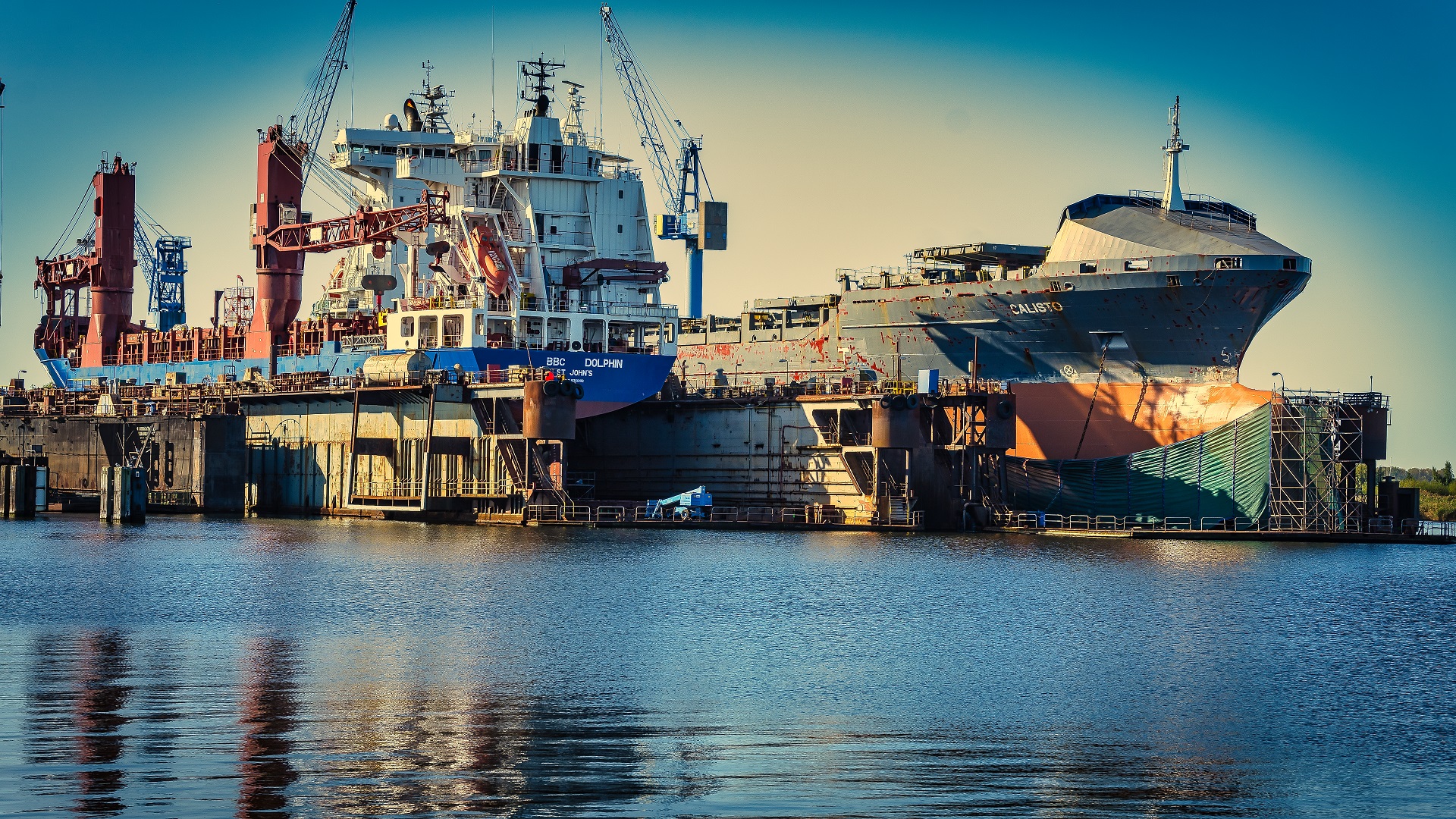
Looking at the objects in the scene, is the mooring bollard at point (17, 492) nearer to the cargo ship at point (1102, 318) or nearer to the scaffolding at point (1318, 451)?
the cargo ship at point (1102, 318)

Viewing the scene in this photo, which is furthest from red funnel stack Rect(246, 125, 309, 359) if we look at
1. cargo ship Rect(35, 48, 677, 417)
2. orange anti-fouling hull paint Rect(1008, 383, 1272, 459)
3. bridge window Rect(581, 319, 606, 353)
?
orange anti-fouling hull paint Rect(1008, 383, 1272, 459)

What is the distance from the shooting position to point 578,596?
3734 cm

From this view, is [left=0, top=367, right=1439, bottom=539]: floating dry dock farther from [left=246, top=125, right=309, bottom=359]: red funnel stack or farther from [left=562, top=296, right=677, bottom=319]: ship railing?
[left=246, top=125, right=309, bottom=359]: red funnel stack

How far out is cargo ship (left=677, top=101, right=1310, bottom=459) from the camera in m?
63.3

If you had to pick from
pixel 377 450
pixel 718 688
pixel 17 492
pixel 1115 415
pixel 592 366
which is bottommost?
pixel 718 688

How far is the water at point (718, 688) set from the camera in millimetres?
17453

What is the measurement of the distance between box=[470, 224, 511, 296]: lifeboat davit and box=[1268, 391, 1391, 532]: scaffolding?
30.5 meters

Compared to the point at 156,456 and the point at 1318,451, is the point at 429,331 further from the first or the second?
the point at 1318,451

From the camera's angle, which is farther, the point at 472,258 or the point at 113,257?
the point at 113,257

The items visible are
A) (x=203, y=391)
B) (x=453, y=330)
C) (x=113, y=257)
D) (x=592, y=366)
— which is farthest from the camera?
(x=113, y=257)

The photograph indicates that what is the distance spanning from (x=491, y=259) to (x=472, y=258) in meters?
0.86

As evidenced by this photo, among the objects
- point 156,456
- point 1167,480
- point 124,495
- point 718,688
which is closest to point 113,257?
point 156,456

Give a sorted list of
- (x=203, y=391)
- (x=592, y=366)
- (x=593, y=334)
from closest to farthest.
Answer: (x=592, y=366) < (x=593, y=334) < (x=203, y=391)

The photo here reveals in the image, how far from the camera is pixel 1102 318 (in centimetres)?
6550
